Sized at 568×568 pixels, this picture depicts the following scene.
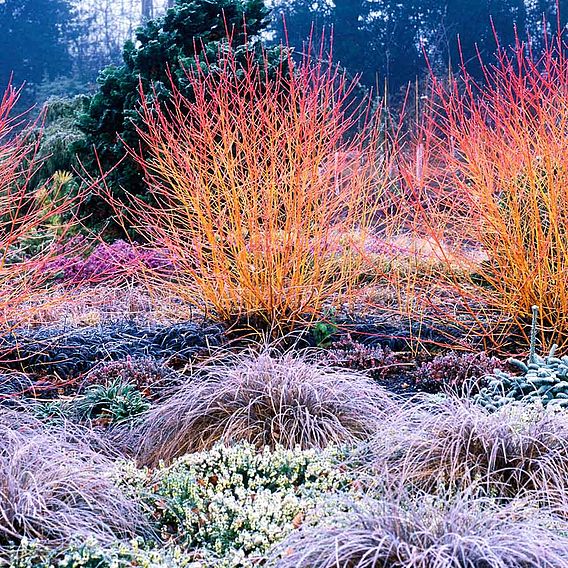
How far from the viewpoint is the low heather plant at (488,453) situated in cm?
232

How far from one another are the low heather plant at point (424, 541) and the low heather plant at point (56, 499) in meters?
0.63

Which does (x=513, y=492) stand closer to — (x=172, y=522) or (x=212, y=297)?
(x=172, y=522)

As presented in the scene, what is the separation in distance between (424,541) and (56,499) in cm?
123

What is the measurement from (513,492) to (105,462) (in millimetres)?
1679

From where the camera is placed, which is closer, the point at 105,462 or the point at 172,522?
the point at 172,522

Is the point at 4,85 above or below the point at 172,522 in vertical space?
above

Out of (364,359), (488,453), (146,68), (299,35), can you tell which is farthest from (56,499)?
(299,35)

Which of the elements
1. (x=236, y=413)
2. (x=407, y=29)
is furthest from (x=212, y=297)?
(x=407, y=29)

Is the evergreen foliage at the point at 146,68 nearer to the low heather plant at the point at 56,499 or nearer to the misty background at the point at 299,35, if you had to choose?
the low heather plant at the point at 56,499

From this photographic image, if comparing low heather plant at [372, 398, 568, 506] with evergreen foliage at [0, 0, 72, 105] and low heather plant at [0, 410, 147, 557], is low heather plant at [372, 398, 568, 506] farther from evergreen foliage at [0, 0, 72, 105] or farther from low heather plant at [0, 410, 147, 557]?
evergreen foliage at [0, 0, 72, 105]

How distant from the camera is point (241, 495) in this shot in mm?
2350

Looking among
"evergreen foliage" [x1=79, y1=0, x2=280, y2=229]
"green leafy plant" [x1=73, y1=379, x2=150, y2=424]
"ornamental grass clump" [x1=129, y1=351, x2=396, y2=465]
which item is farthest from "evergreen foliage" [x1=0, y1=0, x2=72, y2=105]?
"ornamental grass clump" [x1=129, y1=351, x2=396, y2=465]

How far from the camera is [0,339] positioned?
14.7ft

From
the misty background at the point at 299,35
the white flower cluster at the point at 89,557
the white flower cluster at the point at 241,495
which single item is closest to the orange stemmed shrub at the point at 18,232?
the white flower cluster at the point at 241,495
